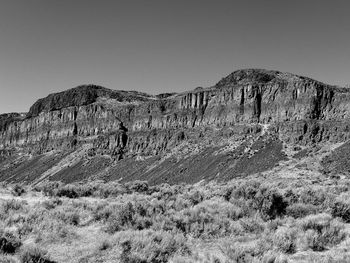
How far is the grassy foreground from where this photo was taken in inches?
320

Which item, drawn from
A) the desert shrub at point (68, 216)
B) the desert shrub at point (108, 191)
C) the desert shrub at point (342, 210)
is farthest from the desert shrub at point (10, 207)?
the desert shrub at point (342, 210)

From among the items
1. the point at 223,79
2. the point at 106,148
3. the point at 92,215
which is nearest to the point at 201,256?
the point at 92,215

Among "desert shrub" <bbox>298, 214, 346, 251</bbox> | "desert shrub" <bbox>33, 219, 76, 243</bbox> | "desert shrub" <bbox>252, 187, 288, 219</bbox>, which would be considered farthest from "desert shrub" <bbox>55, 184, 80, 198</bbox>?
"desert shrub" <bbox>298, 214, 346, 251</bbox>

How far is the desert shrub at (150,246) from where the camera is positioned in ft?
25.9

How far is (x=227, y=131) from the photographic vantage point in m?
105

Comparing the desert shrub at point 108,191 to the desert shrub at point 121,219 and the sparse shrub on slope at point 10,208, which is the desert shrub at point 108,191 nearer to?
the sparse shrub on slope at point 10,208

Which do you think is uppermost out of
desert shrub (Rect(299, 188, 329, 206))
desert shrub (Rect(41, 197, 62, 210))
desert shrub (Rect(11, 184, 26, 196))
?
desert shrub (Rect(299, 188, 329, 206))

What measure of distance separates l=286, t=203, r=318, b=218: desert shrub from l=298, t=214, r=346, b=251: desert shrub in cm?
113

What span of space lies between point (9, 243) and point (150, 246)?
3.14 m

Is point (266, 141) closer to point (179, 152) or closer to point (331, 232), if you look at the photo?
point (179, 152)

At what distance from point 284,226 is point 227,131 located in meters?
95.1

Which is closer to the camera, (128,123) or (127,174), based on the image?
(127,174)

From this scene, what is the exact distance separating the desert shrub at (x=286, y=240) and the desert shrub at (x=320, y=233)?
0.21 meters

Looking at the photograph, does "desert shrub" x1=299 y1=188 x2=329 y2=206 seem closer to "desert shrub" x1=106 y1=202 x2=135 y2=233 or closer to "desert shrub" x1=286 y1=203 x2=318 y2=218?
"desert shrub" x1=286 y1=203 x2=318 y2=218
